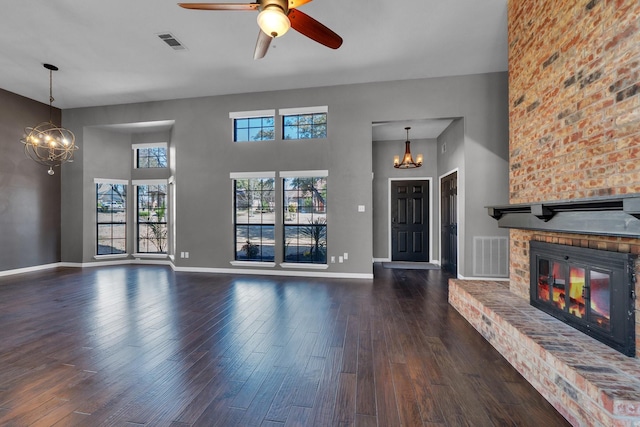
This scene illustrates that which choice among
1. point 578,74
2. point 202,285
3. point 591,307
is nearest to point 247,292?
point 202,285

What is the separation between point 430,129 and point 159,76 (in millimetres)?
5416

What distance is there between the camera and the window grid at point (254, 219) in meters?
6.00

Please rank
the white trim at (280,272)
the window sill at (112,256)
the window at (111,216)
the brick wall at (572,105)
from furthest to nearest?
the window at (111,216) < the window sill at (112,256) < the white trim at (280,272) < the brick wall at (572,105)

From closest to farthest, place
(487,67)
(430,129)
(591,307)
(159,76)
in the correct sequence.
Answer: (591,307) < (487,67) < (159,76) < (430,129)

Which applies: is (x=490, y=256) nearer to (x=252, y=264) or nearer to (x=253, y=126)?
(x=252, y=264)

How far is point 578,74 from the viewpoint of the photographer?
7.29 feet

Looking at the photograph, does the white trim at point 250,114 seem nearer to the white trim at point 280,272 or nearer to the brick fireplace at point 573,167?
the white trim at point 280,272

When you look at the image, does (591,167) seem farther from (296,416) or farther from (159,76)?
(159,76)

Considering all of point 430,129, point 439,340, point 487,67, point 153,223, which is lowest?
point 439,340

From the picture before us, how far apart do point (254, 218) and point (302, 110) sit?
2369 mm

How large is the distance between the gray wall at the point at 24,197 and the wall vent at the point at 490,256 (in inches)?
347

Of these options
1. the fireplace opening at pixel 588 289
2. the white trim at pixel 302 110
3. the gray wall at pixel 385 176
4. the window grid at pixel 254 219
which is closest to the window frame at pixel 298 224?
the window grid at pixel 254 219

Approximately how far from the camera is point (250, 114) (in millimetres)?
5961

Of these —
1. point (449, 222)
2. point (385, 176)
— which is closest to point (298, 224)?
point (385, 176)
